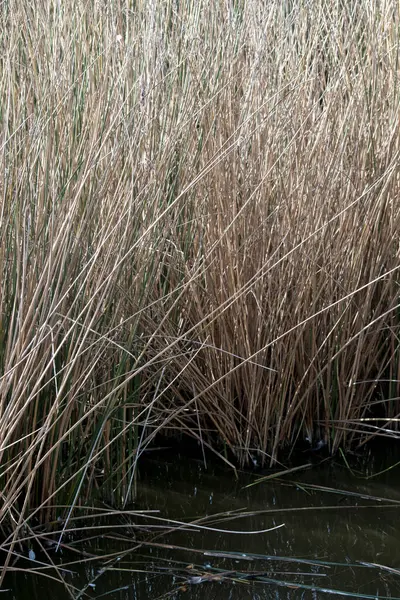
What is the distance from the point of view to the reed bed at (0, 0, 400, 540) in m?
2.14

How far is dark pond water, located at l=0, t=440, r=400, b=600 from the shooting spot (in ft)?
6.54

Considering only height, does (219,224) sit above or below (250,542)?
above

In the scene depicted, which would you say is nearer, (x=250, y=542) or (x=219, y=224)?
(x=250, y=542)

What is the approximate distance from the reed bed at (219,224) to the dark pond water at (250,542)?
118 millimetres

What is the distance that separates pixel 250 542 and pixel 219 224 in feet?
2.93

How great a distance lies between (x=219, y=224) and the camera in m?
2.58

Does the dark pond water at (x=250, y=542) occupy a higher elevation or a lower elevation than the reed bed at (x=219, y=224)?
lower

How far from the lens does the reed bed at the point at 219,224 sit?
2137 millimetres

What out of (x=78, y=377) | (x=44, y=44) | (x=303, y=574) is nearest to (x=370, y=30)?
(x=44, y=44)

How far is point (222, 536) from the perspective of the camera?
7.38 feet

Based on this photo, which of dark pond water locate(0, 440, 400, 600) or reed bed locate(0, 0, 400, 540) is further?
reed bed locate(0, 0, 400, 540)

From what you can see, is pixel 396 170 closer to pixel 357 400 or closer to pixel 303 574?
pixel 357 400

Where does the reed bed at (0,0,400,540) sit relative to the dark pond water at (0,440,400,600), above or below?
above

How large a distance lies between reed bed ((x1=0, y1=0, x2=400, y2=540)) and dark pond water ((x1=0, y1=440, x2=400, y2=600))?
0.39 ft
